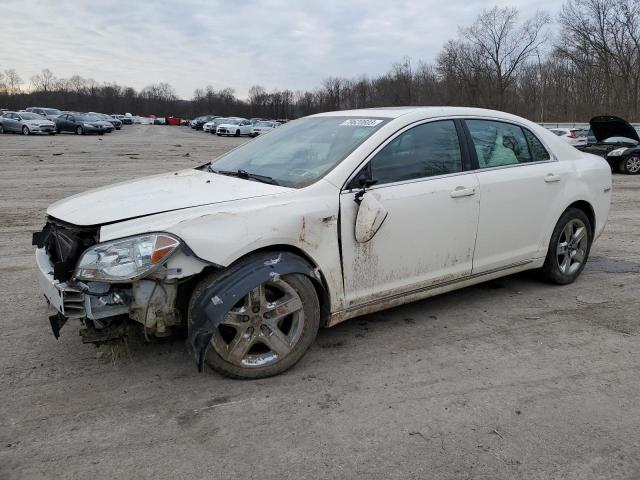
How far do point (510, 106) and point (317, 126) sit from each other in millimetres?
65543

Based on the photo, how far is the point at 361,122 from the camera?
4.03 meters

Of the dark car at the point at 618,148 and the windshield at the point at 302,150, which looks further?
the dark car at the point at 618,148

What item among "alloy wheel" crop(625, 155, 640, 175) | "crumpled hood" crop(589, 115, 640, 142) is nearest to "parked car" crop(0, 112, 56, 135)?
"crumpled hood" crop(589, 115, 640, 142)

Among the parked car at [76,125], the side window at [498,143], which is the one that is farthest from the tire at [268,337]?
the parked car at [76,125]

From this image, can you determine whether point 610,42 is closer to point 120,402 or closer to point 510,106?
point 510,106

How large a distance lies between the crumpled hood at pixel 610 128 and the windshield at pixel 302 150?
12679 mm

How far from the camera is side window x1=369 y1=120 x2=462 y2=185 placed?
371 cm

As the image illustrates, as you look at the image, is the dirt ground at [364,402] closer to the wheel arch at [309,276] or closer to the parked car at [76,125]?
the wheel arch at [309,276]

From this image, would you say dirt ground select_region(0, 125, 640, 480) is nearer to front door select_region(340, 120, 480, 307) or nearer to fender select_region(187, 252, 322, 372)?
fender select_region(187, 252, 322, 372)

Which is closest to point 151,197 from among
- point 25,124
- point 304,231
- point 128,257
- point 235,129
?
point 128,257

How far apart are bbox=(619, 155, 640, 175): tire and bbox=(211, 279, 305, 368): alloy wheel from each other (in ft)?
53.5

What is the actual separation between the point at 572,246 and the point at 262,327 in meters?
3.29

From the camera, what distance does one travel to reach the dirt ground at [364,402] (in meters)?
2.50

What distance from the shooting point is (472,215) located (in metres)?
4.08
